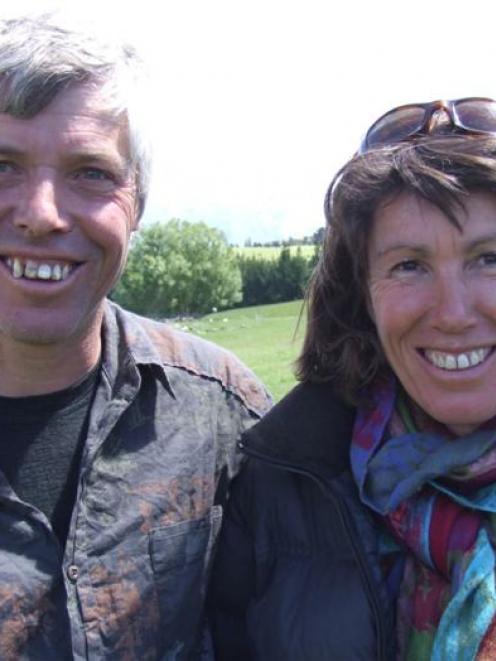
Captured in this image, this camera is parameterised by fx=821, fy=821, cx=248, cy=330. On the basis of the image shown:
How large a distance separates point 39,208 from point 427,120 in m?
1.41

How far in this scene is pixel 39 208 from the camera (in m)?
2.81

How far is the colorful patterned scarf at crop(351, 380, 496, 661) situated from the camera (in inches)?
103

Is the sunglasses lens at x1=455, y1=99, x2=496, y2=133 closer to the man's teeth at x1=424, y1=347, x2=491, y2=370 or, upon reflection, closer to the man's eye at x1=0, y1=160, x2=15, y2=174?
the man's teeth at x1=424, y1=347, x2=491, y2=370

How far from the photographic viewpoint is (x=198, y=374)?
11.4ft

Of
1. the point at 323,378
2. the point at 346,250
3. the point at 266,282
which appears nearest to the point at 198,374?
the point at 323,378

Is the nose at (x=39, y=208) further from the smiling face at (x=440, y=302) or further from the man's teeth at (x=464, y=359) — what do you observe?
the man's teeth at (x=464, y=359)

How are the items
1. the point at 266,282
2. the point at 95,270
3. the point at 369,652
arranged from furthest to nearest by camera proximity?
the point at 266,282, the point at 95,270, the point at 369,652

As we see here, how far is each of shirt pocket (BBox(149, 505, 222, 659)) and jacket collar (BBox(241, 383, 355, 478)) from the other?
1.24 ft

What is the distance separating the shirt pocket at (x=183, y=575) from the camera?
304 cm

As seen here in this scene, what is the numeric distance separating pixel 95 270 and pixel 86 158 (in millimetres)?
402

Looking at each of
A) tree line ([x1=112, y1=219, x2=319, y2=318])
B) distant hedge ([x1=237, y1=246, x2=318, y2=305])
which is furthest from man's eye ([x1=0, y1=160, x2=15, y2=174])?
tree line ([x1=112, y1=219, x2=319, y2=318])

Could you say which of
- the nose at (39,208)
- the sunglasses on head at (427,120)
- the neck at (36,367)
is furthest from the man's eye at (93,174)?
the sunglasses on head at (427,120)

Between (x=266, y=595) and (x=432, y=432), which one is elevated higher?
(x=432, y=432)

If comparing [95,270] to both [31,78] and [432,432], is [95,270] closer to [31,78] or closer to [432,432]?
[31,78]
